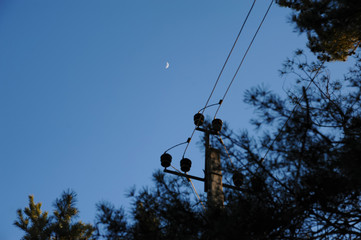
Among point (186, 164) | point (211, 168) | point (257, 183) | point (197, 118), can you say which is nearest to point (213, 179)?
point (211, 168)

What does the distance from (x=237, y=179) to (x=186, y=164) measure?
6.75 ft

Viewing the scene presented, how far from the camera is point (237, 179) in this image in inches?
168

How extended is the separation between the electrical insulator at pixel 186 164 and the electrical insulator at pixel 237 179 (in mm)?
1918

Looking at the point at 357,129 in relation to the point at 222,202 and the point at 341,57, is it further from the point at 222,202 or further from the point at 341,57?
the point at 341,57

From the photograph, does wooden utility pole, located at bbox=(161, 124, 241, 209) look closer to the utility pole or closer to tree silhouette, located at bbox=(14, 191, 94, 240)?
the utility pole

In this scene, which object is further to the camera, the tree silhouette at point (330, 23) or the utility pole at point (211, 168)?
the tree silhouette at point (330, 23)

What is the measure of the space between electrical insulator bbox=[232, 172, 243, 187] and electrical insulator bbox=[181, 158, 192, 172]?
192 centimetres

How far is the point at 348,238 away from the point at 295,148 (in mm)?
1365

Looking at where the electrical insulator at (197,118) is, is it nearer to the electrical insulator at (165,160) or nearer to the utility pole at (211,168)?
the utility pole at (211,168)

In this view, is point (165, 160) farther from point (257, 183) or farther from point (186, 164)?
point (257, 183)

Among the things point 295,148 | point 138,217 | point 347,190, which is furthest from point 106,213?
point 347,190

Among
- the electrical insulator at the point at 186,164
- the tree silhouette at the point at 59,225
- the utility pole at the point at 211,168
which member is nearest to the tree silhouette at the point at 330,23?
the utility pole at the point at 211,168

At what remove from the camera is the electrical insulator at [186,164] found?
6.20 m

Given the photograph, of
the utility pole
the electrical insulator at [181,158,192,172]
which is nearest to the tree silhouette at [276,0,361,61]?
the utility pole
